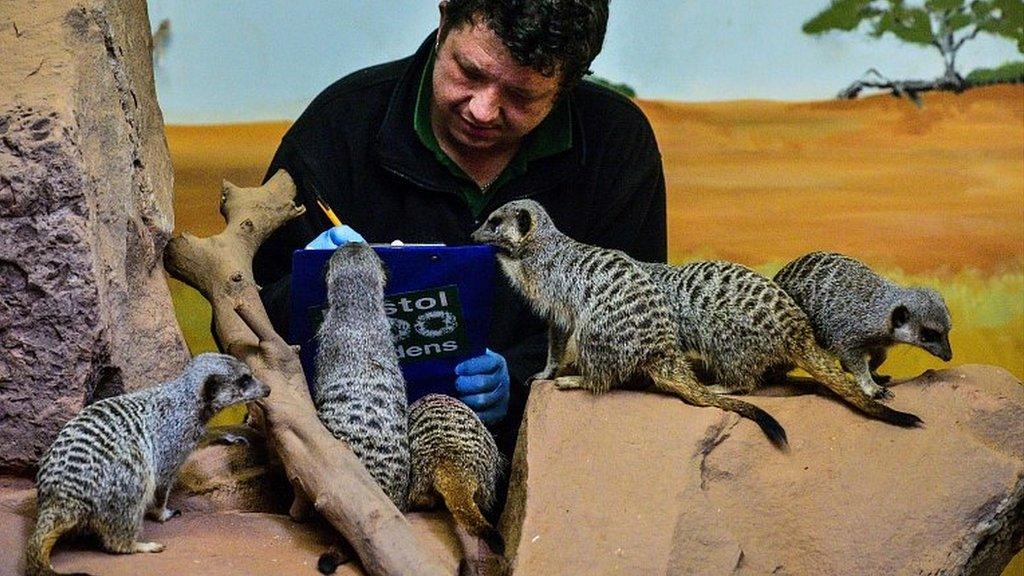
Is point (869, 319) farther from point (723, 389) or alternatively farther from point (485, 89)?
point (485, 89)

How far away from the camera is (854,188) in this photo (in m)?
4.21

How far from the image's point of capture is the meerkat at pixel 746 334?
2396mm

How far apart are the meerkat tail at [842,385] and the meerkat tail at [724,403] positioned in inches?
6.7

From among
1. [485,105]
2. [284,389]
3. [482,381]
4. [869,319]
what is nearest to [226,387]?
[284,389]

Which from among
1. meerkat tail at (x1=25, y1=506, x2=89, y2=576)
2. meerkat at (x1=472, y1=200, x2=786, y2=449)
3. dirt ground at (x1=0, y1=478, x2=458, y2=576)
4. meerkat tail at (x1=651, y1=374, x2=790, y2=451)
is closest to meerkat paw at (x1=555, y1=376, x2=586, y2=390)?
meerkat at (x1=472, y1=200, x2=786, y2=449)

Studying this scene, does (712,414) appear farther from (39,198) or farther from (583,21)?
(39,198)

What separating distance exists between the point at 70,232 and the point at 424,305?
73 cm

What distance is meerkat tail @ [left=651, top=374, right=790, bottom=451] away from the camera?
2.25 m

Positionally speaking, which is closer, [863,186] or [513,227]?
[513,227]

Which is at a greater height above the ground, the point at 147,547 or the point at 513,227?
the point at 513,227

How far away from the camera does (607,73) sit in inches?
163

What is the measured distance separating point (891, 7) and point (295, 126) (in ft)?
7.32

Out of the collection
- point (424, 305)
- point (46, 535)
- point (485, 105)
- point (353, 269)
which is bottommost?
point (46, 535)

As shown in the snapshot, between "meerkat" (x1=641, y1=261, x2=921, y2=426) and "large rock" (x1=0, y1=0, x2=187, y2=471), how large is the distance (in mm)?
1126
